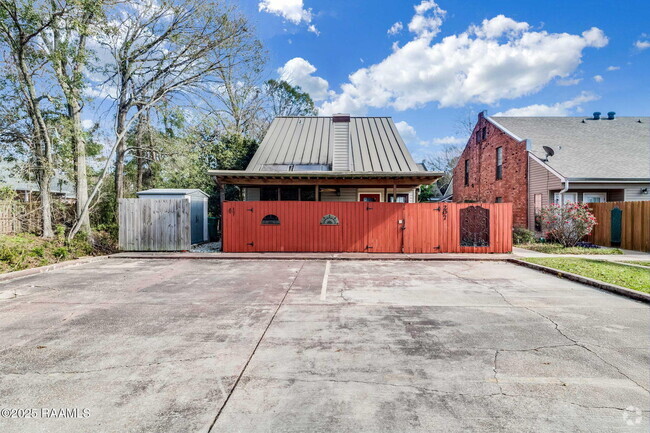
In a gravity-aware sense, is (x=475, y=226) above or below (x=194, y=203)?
below

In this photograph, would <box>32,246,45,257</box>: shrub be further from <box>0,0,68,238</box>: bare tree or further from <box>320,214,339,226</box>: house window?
<box>320,214,339,226</box>: house window

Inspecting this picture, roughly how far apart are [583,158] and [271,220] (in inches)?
643

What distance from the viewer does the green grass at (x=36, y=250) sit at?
807 centimetres

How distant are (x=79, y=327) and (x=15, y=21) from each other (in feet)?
36.1

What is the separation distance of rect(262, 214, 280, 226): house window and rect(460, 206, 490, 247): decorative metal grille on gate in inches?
281

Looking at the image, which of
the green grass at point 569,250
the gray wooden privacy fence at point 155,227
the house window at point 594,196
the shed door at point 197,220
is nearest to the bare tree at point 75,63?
the gray wooden privacy fence at point 155,227

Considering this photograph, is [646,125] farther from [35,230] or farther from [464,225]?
[35,230]

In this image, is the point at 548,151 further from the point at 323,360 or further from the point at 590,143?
the point at 323,360

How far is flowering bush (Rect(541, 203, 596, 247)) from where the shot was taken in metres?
11.7

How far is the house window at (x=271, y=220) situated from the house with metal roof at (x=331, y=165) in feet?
5.22

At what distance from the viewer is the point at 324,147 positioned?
1583 cm

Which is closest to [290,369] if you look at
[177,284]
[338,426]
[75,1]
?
[338,426]

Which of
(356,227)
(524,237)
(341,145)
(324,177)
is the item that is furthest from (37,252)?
(524,237)

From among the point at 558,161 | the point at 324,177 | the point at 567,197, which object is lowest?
the point at 567,197
